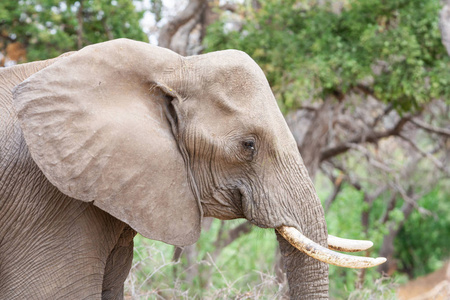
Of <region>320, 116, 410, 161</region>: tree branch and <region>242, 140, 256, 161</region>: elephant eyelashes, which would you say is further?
<region>320, 116, 410, 161</region>: tree branch

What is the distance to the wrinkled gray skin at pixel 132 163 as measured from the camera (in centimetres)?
224

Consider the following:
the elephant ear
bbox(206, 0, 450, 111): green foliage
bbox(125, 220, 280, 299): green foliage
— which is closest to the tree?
bbox(206, 0, 450, 111): green foliage

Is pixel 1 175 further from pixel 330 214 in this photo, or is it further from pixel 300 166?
pixel 330 214

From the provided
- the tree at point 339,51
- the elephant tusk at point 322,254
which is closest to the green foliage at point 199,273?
the elephant tusk at point 322,254

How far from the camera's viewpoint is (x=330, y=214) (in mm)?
11602

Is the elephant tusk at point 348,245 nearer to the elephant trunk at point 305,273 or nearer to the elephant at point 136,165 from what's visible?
the elephant at point 136,165

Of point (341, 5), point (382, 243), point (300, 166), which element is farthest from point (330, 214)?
point (300, 166)

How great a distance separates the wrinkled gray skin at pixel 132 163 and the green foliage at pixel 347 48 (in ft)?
10.1

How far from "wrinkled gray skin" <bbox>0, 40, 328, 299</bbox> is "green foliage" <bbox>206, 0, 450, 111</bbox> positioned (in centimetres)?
309

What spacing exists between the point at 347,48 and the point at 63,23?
109 inches

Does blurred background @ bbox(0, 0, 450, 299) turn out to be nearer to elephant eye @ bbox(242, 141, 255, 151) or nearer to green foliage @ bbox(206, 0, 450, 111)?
green foliage @ bbox(206, 0, 450, 111)

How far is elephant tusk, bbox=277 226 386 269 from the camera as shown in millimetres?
2234

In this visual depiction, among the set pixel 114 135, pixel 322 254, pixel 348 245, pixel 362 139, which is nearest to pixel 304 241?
pixel 322 254

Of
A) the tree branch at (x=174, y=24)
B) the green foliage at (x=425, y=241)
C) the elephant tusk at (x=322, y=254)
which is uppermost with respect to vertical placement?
the elephant tusk at (x=322, y=254)
